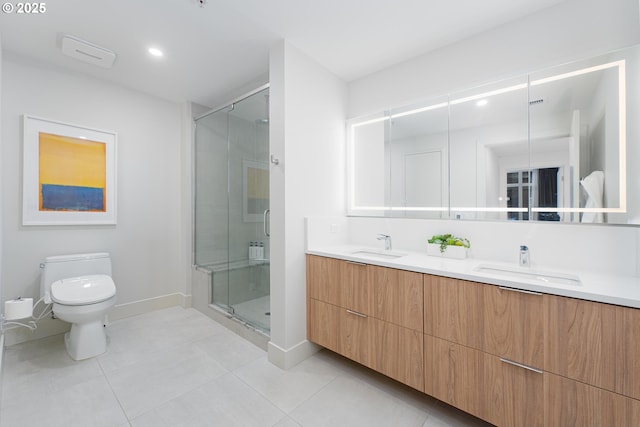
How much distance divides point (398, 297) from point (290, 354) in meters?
0.98

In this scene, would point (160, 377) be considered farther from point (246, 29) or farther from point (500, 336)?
point (246, 29)

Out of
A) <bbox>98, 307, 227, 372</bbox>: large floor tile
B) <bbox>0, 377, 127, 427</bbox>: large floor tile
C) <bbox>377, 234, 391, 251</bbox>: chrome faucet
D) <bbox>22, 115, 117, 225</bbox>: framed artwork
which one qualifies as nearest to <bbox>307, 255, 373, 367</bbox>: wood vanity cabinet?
<bbox>377, 234, 391, 251</bbox>: chrome faucet

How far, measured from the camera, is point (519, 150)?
5.84ft

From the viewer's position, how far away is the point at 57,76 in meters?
2.43

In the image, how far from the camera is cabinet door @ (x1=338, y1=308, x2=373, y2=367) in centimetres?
183

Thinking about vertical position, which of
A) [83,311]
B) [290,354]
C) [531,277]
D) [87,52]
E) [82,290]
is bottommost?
[290,354]

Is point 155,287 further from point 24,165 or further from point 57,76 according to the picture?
point 57,76

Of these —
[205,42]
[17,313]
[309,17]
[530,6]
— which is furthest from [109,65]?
[530,6]

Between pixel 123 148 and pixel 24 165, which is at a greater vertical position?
pixel 123 148

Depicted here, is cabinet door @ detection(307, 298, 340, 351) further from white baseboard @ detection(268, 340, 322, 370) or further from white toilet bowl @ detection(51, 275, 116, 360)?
white toilet bowl @ detection(51, 275, 116, 360)

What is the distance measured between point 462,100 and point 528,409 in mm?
1930

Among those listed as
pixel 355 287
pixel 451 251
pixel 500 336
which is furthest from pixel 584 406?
pixel 355 287

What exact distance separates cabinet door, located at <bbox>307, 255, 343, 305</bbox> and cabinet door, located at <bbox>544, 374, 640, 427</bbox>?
122 centimetres

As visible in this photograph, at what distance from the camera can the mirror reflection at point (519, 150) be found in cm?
149
